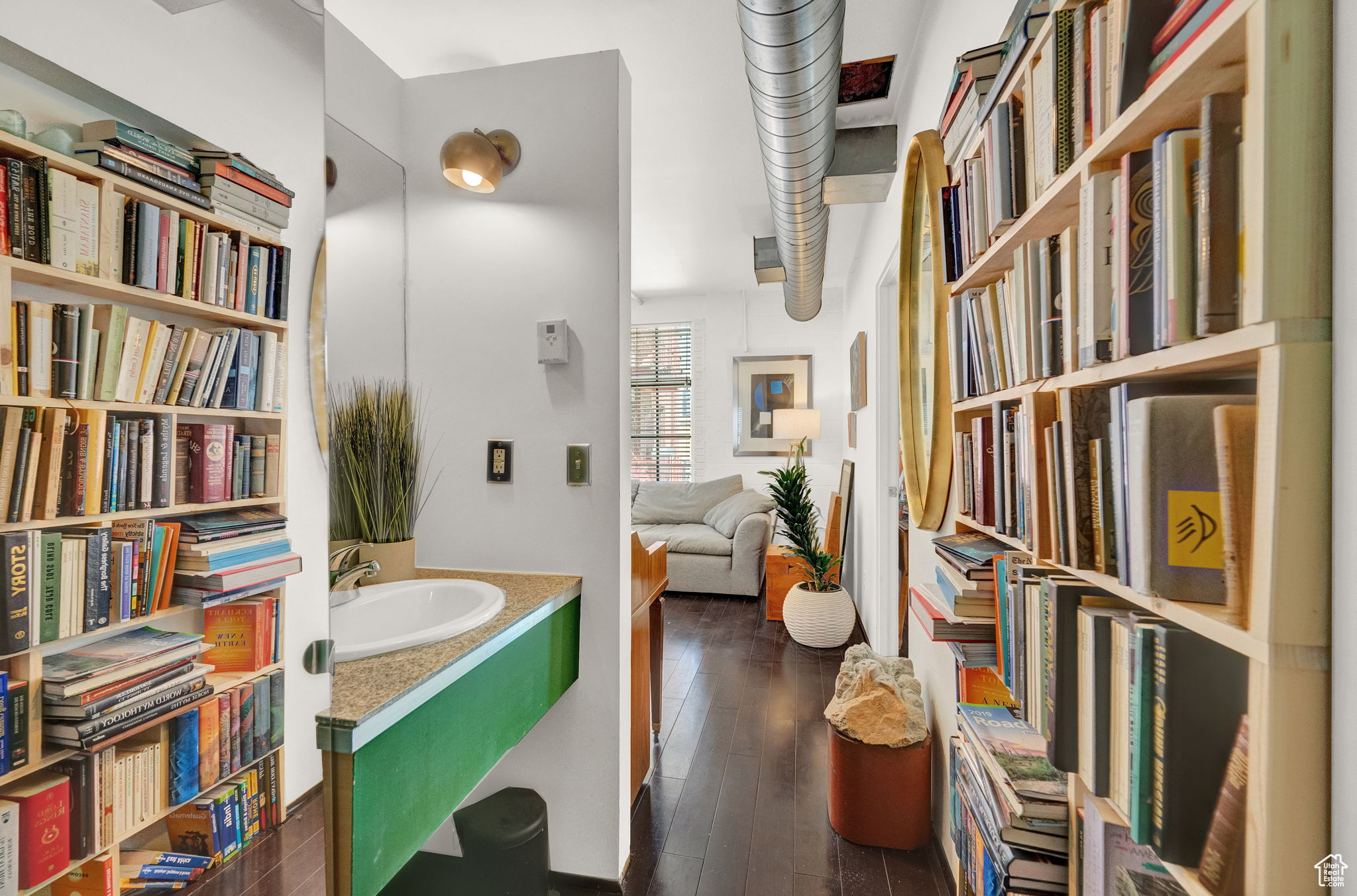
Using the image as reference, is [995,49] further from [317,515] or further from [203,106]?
[317,515]

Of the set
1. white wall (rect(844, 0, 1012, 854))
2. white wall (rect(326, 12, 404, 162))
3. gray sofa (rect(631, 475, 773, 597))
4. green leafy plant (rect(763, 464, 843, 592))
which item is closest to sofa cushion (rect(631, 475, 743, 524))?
gray sofa (rect(631, 475, 773, 597))

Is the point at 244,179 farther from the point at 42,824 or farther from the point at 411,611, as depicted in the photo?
the point at 411,611

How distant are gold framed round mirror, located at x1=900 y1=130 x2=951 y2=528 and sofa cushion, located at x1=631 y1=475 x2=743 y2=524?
12.5ft

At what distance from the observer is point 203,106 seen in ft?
1.63

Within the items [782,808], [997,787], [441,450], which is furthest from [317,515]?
[782,808]

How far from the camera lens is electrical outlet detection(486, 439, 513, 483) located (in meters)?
1.78

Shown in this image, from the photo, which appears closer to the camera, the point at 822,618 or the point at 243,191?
the point at 243,191

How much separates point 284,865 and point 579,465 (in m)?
1.17

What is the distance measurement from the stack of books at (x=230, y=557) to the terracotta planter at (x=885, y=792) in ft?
5.75

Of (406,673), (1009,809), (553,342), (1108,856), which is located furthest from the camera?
(553,342)

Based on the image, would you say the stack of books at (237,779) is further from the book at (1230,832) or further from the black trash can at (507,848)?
the black trash can at (507,848)

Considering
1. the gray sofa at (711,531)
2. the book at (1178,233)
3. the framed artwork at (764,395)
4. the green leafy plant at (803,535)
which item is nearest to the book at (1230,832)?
the book at (1178,233)

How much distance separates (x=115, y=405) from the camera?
416 millimetres

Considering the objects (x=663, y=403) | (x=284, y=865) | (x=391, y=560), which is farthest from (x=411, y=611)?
(x=663, y=403)
